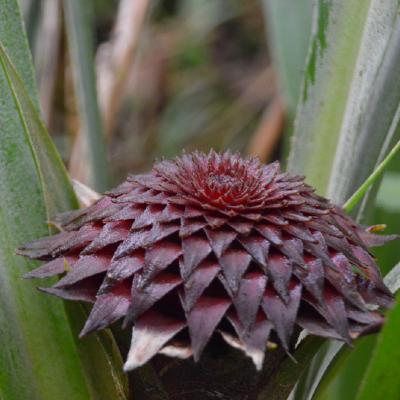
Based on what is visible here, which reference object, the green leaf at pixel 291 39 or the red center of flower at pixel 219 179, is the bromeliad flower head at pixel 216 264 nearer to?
the red center of flower at pixel 219 179

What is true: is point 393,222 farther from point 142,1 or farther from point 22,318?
point 142,1

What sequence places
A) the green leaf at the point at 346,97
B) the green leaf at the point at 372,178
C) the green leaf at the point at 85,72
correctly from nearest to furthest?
the green leaf at the point at 372,178, the green leaf at the point at 346,97, the green leaf at the point at 85,72

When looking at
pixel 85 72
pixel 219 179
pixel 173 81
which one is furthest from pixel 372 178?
pixel 173 81

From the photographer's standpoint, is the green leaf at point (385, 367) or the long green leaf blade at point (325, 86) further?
the long green leaf blade at point (325, 86)

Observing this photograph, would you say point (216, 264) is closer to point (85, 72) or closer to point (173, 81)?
point (85, 72)

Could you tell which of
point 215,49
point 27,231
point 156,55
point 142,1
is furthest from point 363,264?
point 215,49

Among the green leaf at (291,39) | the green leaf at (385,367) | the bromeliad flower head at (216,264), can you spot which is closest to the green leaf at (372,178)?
the bromeliad flower head at (216,264)
